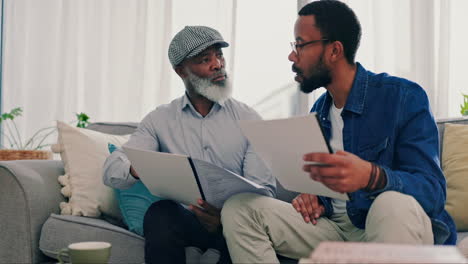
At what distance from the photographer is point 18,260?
1.75m

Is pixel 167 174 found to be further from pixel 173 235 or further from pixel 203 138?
pixel 203 138

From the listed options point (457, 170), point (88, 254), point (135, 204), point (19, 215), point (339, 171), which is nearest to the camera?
point (88, 254)

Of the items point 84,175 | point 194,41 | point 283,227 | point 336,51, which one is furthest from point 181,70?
point 283,227

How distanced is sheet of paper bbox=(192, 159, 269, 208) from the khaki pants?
0.03m

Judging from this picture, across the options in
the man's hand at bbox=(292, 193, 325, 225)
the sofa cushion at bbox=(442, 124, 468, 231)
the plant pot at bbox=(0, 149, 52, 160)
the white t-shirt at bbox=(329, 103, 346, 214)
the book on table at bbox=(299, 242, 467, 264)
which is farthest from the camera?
the plant pot at bbox=(0, 149, 52, 160)

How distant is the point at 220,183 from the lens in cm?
154

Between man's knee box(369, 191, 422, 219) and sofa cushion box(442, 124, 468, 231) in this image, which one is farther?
sofa cushion box(442, 124, 468, 231)

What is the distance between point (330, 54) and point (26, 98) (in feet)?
8.21

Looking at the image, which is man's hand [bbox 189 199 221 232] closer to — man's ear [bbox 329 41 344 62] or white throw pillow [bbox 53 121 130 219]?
white throw pillow [bbox 53 121 130 219]

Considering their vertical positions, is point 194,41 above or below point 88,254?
above

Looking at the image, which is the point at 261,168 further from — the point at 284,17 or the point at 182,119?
the point at 284,17

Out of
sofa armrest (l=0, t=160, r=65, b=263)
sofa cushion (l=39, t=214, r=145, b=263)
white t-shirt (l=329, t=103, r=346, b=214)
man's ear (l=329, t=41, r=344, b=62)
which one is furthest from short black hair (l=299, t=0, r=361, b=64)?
sofa armrest (l=0, t=160, r=65, b=263)

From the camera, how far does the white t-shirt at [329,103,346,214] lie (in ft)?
5.49

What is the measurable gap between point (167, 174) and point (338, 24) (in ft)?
2.35
